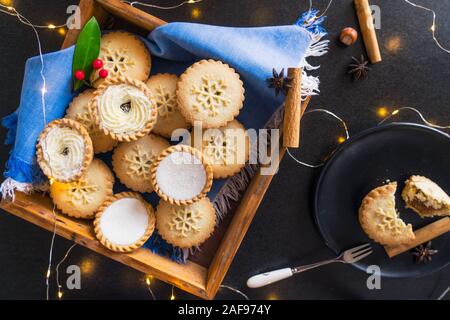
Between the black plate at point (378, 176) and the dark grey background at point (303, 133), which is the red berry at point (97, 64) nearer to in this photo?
the dark grey background at point (303, 133)

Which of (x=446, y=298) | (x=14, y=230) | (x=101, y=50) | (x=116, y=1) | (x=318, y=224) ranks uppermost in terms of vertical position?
(x=116, y=1)

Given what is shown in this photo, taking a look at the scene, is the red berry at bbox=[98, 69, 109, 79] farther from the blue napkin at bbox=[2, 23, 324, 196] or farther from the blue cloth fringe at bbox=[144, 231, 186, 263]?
the blue cloth fringe at bbox=[144, 231, 186, 263]

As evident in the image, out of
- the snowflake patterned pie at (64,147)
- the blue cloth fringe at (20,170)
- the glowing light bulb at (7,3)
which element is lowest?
the blue cloth fringe at (20,170)

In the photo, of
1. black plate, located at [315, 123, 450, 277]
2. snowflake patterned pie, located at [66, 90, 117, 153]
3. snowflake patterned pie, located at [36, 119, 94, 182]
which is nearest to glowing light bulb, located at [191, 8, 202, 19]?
snowflake patterned pie, located at [66, 90, 117, 153]

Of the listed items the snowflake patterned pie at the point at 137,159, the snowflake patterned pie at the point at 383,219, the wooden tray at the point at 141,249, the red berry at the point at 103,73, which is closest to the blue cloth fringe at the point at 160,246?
the wooden tray at the point at 141,249

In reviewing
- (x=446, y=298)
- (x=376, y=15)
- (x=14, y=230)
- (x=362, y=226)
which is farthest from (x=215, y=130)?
(x=446, y=298)

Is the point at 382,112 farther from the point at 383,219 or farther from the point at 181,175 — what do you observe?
the point at 181,175

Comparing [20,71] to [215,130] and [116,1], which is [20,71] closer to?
[116,1]
